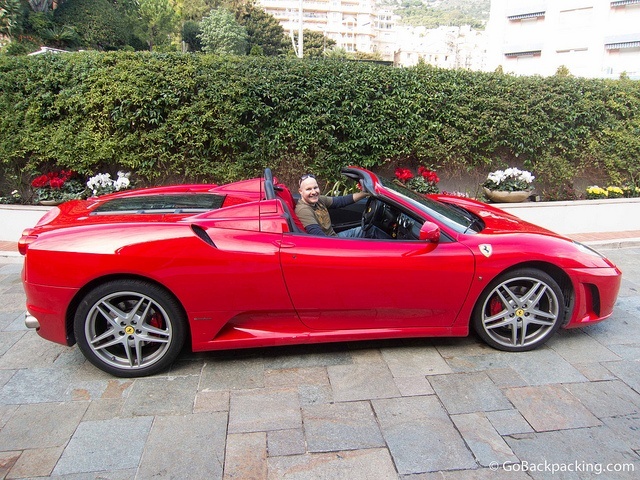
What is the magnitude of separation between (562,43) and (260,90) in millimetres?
45379

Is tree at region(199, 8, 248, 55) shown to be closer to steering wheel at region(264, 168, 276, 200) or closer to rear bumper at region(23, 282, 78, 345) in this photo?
steering wheel at region(264, 168, 276, 200)

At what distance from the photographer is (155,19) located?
92.3ft

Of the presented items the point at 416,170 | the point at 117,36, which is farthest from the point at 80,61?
the point at 117,36

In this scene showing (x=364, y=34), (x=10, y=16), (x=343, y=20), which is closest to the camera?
(x=10, y=16)

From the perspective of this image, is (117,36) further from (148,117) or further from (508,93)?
(508,93)

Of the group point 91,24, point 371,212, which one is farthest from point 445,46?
point 371,212

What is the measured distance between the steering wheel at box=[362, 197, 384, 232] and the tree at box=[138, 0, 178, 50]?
26442 mm

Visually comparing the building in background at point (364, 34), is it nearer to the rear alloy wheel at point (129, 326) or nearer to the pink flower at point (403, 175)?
the pink flower at point (403, 175)

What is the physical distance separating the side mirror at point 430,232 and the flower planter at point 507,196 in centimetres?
440

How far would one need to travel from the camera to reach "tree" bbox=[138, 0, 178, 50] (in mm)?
27031

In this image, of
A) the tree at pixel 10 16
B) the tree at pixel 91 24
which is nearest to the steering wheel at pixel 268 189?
the tree at pixel 10 16

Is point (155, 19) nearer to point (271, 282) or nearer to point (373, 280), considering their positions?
point (271, 282)

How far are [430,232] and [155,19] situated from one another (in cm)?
3036

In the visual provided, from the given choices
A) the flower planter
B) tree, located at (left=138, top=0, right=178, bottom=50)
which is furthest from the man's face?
tree, located at (left=138, top=0, right=178, bottom=50)
